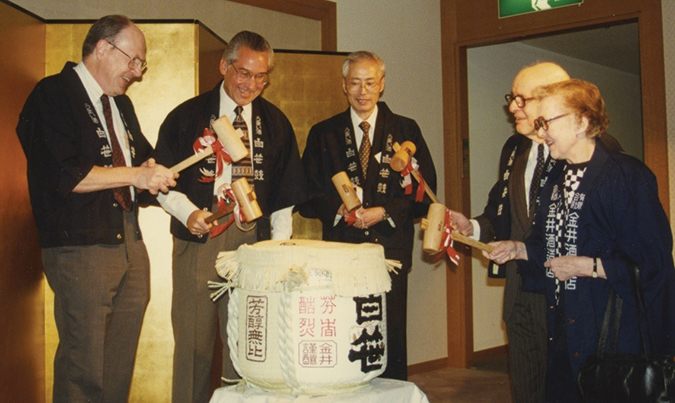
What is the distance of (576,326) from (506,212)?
73 cm

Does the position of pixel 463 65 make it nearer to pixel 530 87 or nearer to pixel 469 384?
pixel 469 384

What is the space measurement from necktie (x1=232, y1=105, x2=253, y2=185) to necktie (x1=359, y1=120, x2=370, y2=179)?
641mm

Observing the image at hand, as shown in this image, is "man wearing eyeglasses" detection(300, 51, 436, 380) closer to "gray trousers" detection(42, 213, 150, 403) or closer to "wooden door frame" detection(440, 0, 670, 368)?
"gray trousers" detection(42, 213, 150, 403)

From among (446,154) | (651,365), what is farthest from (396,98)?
(651,365)

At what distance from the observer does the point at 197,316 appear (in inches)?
115

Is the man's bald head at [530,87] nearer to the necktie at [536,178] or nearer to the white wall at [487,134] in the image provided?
the necktie at [536,178]

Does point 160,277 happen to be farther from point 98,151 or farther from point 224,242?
point 98,151

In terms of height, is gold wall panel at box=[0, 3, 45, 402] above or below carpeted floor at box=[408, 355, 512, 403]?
above

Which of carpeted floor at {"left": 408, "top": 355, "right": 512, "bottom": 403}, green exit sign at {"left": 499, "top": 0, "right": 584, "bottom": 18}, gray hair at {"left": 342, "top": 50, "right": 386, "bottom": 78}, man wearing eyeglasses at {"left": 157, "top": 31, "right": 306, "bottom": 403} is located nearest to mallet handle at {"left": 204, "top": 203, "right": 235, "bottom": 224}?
man wearing eyeglasses at {"left": 157, "top": 31, "right": 306, "bottom": 403}

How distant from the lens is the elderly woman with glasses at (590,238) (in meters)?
2.24

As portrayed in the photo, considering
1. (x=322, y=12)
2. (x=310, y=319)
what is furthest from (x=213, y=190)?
(x=322, y=12)

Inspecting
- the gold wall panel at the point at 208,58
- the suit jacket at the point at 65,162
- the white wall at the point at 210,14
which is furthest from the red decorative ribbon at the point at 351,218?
the white wall at the point at 210,14

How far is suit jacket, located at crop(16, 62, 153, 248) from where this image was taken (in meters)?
2.57

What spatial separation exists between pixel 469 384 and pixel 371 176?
197 centimetres
